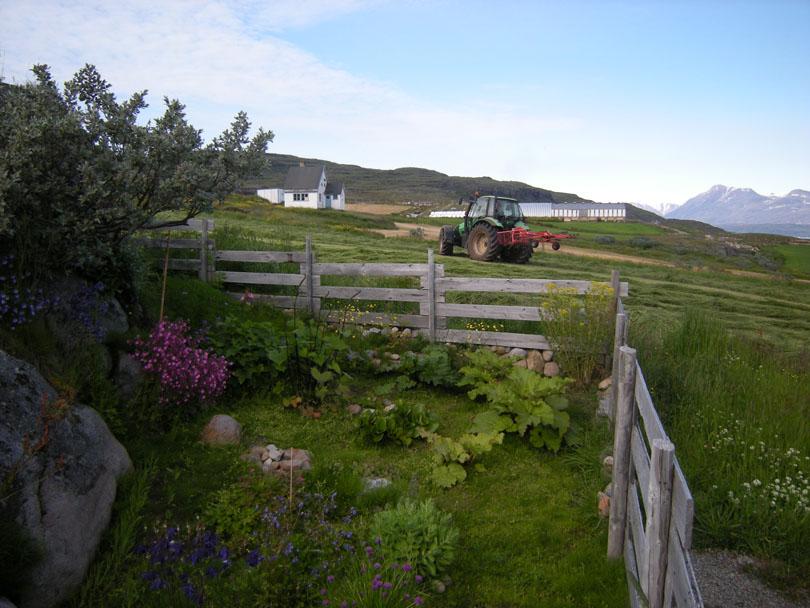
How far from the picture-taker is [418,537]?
3.12 metres

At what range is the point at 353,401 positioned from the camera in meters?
5.83

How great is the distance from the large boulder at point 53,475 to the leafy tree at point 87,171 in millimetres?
1358

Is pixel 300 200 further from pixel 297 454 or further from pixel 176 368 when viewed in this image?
pixel 297 454

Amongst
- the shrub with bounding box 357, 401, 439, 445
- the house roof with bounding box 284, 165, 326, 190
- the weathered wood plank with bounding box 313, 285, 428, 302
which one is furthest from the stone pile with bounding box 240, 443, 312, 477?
the house roof with bounding box 284, 165, 326, 190

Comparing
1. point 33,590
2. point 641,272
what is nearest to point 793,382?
point 33,590

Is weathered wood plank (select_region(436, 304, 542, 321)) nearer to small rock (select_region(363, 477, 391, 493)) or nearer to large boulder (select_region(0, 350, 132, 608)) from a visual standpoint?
small rock (select_region(363, 477, 391, 493))

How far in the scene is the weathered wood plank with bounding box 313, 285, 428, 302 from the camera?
805 cm

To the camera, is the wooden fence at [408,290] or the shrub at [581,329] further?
the wooden fence at [408,290]

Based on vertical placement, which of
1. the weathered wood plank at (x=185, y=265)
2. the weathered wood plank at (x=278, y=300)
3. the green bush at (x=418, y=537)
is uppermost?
the weathered wood plank at (x=185, y=265)

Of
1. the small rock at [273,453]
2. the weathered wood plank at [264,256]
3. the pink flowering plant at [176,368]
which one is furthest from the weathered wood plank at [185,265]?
the small rock at [273,453]

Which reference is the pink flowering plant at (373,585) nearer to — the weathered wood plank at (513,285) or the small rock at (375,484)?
the small rock at (375,484)

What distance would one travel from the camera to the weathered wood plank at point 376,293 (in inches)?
317

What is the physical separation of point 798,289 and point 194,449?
16.1m

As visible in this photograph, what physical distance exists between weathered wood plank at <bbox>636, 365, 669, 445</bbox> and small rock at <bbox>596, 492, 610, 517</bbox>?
1.19 meters
